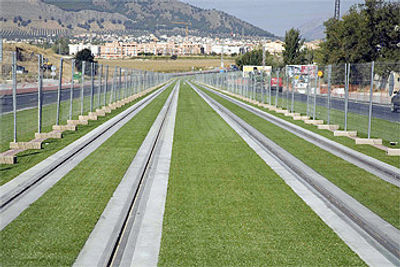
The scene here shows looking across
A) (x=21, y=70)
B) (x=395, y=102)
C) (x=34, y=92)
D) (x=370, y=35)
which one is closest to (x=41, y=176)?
(x=21, y=70)

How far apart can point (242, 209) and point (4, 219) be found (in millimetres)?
3459

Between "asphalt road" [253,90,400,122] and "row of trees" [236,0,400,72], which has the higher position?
"row of trees" [236,0,400,72]

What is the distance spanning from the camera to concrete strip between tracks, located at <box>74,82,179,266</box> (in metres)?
6.48

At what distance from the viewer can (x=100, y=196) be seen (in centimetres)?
954

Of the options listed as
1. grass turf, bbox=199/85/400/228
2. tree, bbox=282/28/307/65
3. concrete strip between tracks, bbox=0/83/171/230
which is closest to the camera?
concrete strip between tracks, bbox=0/83/171/230

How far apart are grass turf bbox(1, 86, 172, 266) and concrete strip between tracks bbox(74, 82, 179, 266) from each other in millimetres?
136

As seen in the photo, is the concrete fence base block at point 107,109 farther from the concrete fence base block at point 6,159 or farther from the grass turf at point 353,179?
the concrete fence base block at point 6,159

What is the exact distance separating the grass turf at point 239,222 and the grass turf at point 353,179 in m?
1.12

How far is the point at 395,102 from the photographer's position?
18281mm

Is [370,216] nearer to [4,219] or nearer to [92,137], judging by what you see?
[4,219]

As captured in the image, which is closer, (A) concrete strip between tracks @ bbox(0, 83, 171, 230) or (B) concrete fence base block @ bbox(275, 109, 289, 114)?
(A) concrete strip between tracks @ bbox(0, 83, 171, 230)

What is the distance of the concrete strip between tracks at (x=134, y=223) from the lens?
6.48 m

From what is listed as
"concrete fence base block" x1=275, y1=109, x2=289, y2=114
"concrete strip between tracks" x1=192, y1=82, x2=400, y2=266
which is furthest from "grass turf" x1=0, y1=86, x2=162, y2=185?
"concrete fence base block" x1=275, y1=109, x2=289, y2=114

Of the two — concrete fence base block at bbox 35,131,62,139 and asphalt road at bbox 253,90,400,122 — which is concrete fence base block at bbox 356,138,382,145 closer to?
asphalt road at bbox 253,90,400,122
